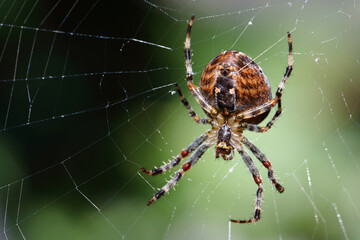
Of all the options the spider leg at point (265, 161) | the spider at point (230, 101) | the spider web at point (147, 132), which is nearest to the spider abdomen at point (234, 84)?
the spider at point (230, 101)

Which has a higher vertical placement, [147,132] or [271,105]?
[271,105]

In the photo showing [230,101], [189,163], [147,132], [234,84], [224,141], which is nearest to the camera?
[234,84]

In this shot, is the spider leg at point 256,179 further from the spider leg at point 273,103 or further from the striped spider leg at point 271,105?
the spider leg at point 273,103

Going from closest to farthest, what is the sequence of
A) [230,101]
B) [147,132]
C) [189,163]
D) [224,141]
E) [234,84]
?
[234,84], [230,101], [224,141], [189,163], [147,132]

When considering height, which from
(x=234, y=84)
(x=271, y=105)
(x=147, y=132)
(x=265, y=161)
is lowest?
(x=265, y=161)

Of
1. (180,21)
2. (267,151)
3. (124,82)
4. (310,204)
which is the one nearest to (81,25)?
(124,82)

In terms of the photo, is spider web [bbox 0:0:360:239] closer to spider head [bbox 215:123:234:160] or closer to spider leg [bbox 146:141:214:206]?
spider leg [bbox 146:141:214:206]

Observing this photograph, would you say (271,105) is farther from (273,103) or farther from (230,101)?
(230,101)

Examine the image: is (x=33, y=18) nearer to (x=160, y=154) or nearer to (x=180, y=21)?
(x=180, y=21)

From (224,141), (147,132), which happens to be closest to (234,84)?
(224,141)
